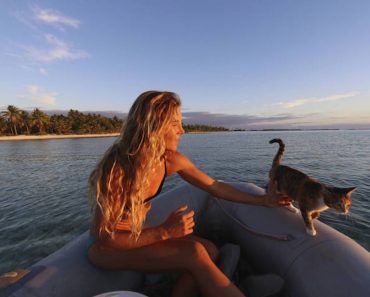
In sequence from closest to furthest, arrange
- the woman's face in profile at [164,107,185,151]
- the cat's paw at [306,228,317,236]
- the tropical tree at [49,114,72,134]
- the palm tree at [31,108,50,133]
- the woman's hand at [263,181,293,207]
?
1. the woman's face in profile at [164,107,185,151]
2. the cat's paw at [306,228,317,236]
3. the woman's hand at [263,181,293,207]
4. the palm tree at [31,108,50,133]
5. the tropical tree at [49,114,72,134]

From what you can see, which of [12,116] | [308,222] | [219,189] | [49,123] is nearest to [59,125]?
[49,123]

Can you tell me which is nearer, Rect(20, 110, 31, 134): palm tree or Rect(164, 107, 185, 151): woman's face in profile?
Rect(164, 107, 185, 151): woman's face in profile

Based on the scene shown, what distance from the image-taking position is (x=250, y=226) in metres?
2.94

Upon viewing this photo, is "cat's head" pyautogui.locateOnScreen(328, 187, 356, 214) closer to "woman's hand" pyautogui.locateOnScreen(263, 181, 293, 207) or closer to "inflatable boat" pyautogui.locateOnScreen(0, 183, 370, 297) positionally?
"inflatable boat" pyautogui.locateOnScreen(0, 183, 370, 297)

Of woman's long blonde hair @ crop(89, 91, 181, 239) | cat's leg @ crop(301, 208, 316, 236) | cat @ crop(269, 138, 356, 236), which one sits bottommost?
cat's leg @ crop(301, 208, 316, 236)

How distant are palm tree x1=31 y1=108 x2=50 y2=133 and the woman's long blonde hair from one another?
84.3 m

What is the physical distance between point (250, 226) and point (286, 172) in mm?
923

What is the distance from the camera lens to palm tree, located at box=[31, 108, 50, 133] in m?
74.0

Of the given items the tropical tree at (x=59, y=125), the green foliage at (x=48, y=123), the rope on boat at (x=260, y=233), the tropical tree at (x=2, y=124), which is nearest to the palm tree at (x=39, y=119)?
the green foliage at (x=48, y=123)

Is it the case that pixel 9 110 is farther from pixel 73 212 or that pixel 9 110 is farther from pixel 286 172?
pixel 286 172

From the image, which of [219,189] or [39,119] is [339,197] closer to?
[219,189]

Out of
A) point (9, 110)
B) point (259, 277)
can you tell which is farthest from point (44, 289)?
point (9, 110)

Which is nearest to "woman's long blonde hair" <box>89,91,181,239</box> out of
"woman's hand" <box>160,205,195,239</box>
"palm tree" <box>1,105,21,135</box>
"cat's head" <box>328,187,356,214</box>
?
Result: "woman's hand" <box>160,205,195,239</box>

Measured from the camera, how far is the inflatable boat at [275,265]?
1.90 metres
